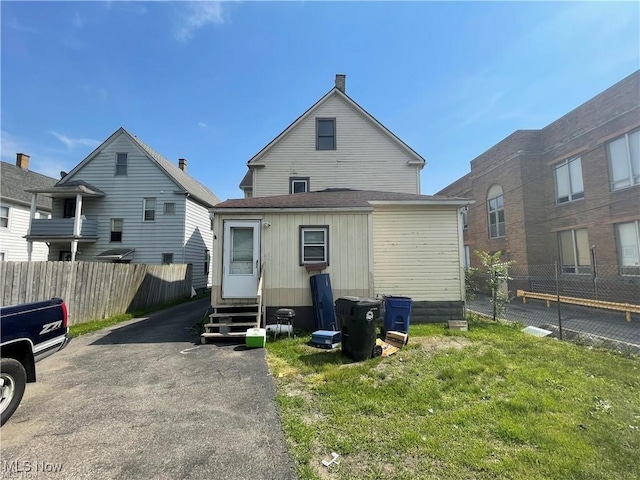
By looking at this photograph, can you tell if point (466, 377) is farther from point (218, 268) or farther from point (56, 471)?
point (218, 268)

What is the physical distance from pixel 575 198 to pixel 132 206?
24.4 metres

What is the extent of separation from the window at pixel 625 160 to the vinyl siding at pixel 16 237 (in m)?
31.9

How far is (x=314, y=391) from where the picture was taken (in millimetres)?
4535

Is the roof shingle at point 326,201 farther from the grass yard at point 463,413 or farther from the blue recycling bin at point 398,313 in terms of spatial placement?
the grass yard at point 463,413

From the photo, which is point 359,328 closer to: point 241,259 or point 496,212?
point 241,259

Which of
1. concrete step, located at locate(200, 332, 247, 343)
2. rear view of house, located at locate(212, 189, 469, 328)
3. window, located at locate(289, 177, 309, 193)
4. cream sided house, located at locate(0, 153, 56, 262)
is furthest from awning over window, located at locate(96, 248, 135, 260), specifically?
concrete step, located at locate(200, 332, 247, 343)

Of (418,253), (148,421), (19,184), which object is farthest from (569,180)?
(19,184)

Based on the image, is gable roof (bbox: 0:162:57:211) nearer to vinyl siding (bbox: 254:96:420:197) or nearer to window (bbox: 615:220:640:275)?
vinyl siding (bbox: 254:96:420:197)

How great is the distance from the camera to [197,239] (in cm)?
2014

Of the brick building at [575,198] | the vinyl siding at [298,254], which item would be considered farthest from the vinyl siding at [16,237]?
the brick building at [575,198]

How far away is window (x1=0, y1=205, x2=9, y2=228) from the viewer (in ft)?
60.9

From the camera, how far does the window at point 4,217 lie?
1856cm

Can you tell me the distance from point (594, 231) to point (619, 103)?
549 centimetres

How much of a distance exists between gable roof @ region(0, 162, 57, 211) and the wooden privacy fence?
42.8 feet
